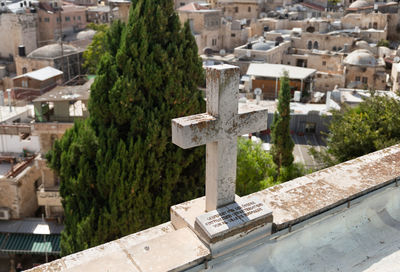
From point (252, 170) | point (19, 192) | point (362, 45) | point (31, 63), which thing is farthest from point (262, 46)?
point (19, 192)

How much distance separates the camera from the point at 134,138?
984cm

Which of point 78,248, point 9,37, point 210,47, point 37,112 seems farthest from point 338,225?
point 9,37

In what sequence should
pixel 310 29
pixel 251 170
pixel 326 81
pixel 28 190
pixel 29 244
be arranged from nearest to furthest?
pixel 251 170 < pixel 29 244 < pixel 28 190 < pixel 326 81 < pixel 310 29

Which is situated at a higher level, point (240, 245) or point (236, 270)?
point (240, 245)

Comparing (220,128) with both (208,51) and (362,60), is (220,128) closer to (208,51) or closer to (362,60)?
(362,60)

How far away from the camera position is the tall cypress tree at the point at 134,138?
9.67 meters

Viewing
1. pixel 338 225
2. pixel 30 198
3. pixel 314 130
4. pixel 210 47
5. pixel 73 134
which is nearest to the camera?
pixel 338 225

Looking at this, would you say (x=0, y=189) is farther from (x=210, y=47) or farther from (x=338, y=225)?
(x=210, y=47)

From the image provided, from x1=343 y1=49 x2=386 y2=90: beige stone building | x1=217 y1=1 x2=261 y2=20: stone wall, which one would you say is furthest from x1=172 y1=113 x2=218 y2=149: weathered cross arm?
x1=217 y1=1 x2=261 y2=20: stone wall

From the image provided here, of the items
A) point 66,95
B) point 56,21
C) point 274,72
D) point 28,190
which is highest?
point 56,21

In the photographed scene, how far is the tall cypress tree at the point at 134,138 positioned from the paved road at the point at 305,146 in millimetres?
11820

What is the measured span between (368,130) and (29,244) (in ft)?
44.6

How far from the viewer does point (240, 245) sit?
3.21 m

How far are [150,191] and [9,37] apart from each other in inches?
1578
